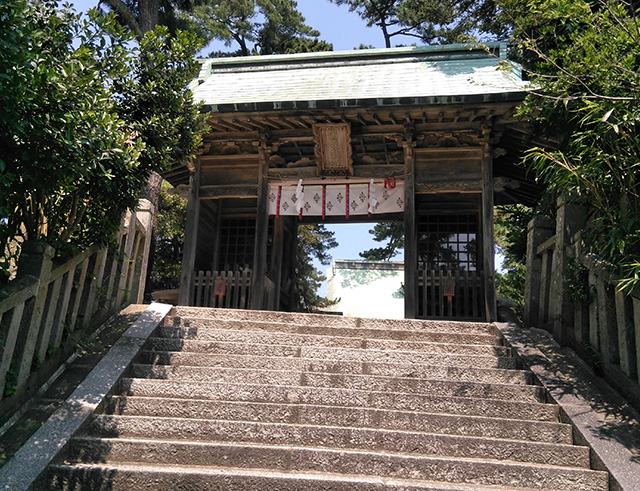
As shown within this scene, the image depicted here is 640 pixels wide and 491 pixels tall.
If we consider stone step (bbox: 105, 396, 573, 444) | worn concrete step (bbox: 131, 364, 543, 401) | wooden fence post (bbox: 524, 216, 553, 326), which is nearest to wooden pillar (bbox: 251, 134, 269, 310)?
worn concrete step (bbox: 131, 364, 543, 401)

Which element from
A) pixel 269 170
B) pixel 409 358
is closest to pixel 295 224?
pixel 269 170

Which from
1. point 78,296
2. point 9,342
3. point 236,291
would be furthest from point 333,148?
point 9,342

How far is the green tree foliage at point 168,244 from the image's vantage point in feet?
51.9

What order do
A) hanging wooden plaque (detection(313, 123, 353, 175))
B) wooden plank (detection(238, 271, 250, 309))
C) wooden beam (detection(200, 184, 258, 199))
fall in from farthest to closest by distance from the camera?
wooden beam (detection(200, 184, 258, 199)) → wooden plank (detection(238, 271, 250, 309)) → hanging wooden plaque (detection(313, 123, 353, 175))

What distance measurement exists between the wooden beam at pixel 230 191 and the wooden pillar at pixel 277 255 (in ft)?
3.52

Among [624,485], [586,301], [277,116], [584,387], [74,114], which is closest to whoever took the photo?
[624,485]

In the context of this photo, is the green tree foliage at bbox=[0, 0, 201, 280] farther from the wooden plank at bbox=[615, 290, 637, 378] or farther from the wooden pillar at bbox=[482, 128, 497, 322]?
the wooden pillar at bbox=[482, 128, 497, 322]

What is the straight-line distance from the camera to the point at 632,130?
191 inches

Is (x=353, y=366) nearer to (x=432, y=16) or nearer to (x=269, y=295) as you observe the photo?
(x=269, y=295)

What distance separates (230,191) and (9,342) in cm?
647

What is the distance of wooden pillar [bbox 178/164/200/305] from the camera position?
10109 millimetres

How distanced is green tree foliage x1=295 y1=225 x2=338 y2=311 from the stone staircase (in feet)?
32.5

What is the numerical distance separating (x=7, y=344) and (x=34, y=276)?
62 cm

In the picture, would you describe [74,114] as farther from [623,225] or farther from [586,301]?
[586,301]
